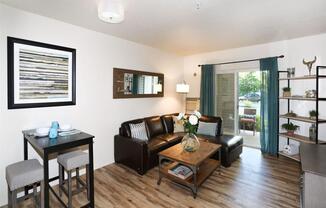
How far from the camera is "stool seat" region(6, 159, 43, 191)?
182 cm

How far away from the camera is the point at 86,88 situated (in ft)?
10.4

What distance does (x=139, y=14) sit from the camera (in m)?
2.56

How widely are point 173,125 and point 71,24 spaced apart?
9.90 ft

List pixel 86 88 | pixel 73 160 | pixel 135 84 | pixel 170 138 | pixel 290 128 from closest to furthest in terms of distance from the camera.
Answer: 1. pixel 73 160
2. pixel 86 88
3. pixel 290 128
4. pixel 170 138
5. pixel 135 84

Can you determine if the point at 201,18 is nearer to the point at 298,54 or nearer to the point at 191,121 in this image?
the point at 191,121

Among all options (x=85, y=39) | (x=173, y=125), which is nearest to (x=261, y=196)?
(x=173, y=125)

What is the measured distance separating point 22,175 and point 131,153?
5.51 ft

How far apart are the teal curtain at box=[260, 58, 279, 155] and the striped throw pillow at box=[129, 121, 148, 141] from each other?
106 inches

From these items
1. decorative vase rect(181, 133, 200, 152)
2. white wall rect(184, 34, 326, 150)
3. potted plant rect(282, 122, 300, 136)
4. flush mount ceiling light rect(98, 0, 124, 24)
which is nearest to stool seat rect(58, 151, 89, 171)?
decorative vase rect(181, 133, 200, 152)

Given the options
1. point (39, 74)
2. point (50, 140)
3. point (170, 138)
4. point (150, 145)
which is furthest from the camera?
point (170, 138)

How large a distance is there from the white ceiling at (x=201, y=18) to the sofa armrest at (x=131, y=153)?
2.02 metres

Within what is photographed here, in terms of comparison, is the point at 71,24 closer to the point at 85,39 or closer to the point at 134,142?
the point at 85,39

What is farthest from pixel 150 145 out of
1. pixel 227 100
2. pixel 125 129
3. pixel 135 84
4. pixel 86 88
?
pixel 227 100

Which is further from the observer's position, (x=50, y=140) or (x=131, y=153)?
(x=131, y=153)
